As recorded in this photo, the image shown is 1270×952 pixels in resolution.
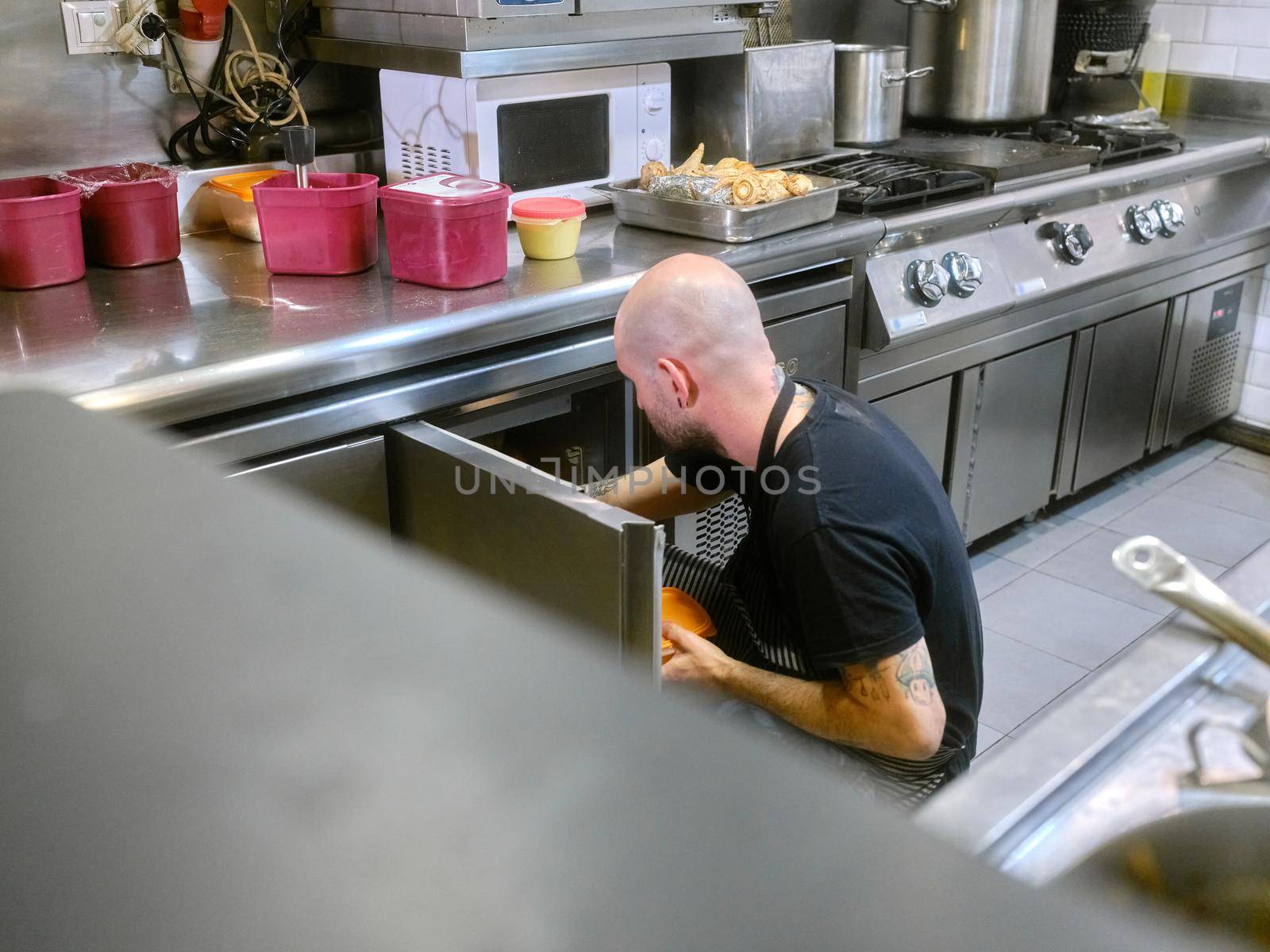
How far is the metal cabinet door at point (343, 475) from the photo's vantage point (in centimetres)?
179

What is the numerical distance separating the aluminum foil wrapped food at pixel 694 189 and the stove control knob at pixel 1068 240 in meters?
1.12

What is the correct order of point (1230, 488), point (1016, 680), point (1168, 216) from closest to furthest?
1. point (1016, 680)
2. point (1168, 216)
3. point (1230, 488)

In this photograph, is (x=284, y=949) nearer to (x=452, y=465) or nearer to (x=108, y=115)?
(x=452, y=465)

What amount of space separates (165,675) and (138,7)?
239 cm

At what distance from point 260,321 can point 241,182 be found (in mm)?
646

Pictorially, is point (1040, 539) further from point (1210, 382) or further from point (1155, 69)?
point (1155, 69)

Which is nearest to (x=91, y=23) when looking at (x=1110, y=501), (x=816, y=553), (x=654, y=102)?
(x=654, y=102)

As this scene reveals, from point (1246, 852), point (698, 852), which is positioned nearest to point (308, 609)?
point (698, 852)

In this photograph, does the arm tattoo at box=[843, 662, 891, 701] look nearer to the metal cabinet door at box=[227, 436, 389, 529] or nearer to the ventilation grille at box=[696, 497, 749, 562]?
the metal cabinet door at box=[227, 436, 389, 529]

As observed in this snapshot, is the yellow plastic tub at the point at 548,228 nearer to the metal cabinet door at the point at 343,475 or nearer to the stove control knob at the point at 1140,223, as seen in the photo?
the metal cabinet door at the point at 343,475

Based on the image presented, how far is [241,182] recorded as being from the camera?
2.40 m

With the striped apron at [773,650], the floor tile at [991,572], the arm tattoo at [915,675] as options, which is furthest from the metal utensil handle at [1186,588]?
the floor tile at [991,572]

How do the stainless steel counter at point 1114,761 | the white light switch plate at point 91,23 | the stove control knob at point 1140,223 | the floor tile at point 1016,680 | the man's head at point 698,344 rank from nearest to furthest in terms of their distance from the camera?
1. the stainless steel counter at point 1114,761
2. the man's head at point 698,344
3. the white light switch plate at point 91,23
4. the floor tile at point 1016,680
5. the stove control knob at point 1140,223

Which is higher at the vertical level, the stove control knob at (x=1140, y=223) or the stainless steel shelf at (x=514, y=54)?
the stainless steel shelf at (x=514, y=54)
